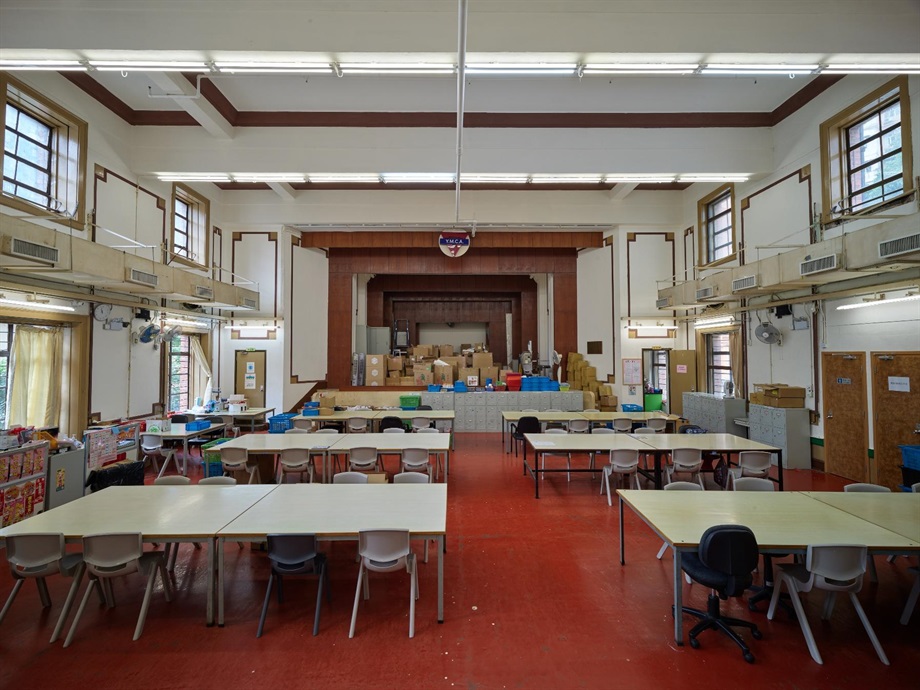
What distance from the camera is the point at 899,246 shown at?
4848mm

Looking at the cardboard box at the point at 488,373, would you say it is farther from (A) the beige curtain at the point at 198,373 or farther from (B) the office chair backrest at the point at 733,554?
(B) the office chair backrest at the point at 733,554

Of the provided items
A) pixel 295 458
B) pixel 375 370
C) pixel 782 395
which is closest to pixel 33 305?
pixel 295 458

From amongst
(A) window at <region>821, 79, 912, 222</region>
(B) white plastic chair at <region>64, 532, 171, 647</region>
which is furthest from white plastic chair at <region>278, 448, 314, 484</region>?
(A) window at <region>821, 79, 912, 222</region>

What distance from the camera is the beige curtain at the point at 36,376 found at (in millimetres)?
6273

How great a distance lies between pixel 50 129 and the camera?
6.74 meters

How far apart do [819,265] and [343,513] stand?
684 cm

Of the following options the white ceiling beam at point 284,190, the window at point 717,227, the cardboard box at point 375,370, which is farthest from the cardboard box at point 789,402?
the white ceiling beam at point 284,190

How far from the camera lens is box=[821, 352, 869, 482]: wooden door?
22.1ft

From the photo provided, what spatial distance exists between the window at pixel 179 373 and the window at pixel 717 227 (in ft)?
40.8

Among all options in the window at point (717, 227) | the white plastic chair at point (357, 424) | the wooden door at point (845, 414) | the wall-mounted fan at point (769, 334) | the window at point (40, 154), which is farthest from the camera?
the window at point (717, 227)

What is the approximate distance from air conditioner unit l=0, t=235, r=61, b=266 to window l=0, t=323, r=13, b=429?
1973 millimetres

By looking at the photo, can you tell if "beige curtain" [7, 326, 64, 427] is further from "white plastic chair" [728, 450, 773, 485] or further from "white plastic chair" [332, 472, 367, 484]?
"white plastic chair" [728, 450, 773, 485]

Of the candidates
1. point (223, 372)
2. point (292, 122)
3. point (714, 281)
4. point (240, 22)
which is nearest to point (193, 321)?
point (223, 372)

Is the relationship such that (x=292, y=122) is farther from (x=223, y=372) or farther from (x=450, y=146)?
(x=223, y=372)
